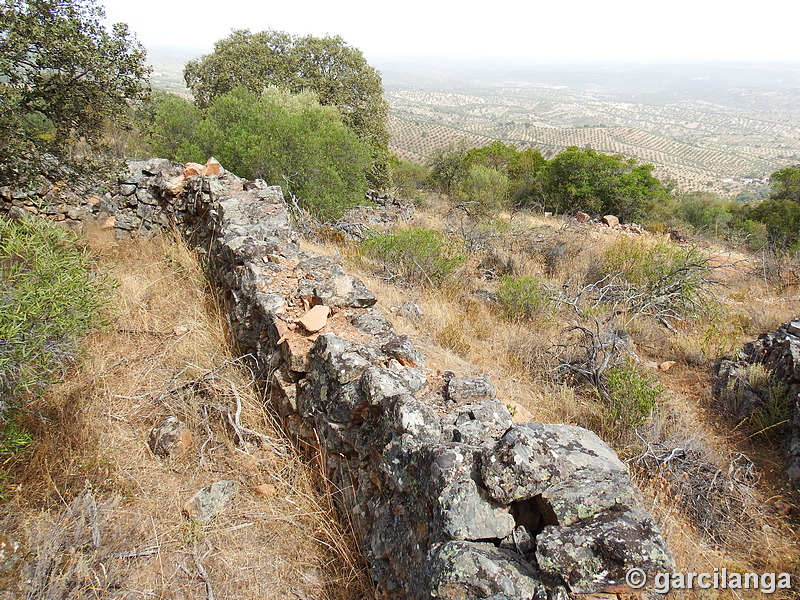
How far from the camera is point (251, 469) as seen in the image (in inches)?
115

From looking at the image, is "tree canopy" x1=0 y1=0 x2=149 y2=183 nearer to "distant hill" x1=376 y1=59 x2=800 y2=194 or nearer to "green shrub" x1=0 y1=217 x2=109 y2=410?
"green shrub" x1=0 y1=217 x2=109 y2=410

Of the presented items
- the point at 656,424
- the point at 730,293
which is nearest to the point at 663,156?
the point at 730,293

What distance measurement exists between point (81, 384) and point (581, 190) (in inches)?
633

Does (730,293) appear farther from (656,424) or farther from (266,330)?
(266,330)

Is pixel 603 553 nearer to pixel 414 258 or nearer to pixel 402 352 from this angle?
pixel 402 352

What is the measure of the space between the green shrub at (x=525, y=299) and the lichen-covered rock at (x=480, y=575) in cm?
418

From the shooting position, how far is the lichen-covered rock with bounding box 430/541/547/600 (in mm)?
1591

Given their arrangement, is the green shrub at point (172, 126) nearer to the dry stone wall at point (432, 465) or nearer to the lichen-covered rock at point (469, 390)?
the dry stone wall at point (432, 465)

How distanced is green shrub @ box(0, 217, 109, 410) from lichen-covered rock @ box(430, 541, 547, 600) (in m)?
2.27

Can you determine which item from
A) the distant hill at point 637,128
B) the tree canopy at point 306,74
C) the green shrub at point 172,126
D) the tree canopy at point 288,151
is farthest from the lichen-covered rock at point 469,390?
the distant hill at point 637,128

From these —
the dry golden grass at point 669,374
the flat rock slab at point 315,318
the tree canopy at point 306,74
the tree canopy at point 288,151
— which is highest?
the tree canopy at point 306,74

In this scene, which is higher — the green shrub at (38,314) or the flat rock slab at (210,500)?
the green shrub at (38,314)

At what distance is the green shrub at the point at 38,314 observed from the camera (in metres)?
2.33

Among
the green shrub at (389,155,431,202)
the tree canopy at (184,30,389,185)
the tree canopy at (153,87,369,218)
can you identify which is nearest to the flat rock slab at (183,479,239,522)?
the tree canopy at (153,87,369,218)
